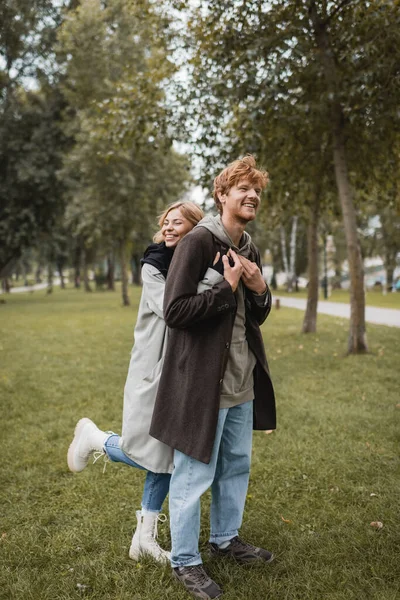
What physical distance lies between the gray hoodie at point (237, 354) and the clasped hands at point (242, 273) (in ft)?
0.23

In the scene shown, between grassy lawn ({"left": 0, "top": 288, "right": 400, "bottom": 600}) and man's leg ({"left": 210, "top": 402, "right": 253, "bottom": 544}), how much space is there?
0.74ft

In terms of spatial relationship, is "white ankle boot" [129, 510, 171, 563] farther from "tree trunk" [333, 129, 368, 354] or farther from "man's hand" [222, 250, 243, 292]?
"tree trunk" [333, 129, 368, 354]

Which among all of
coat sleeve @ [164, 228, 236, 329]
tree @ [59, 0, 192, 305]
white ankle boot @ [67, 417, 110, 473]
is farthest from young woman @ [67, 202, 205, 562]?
tree @ [59, 0, 192, 305]

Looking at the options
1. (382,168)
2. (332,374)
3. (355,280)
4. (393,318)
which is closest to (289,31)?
(382,168)

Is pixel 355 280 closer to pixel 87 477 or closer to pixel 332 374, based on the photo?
pixel 332 374

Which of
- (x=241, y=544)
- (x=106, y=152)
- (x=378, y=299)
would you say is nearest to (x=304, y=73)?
(x=241, y=544)

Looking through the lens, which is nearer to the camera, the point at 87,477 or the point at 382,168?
the point at 87,477

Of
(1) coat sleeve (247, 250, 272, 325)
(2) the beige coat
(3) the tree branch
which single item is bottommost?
(2) the beige coat

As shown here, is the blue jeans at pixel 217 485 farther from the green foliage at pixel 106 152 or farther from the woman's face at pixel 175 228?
the green foliage at pixel 106 152

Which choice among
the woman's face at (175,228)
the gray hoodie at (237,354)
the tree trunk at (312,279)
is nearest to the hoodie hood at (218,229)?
the gray hoodie at (237,354)

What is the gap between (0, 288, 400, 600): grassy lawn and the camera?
2908 mm

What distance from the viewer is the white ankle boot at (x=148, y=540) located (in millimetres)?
3047

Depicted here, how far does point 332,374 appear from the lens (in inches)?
325

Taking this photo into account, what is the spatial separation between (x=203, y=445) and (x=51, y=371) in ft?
22.9
